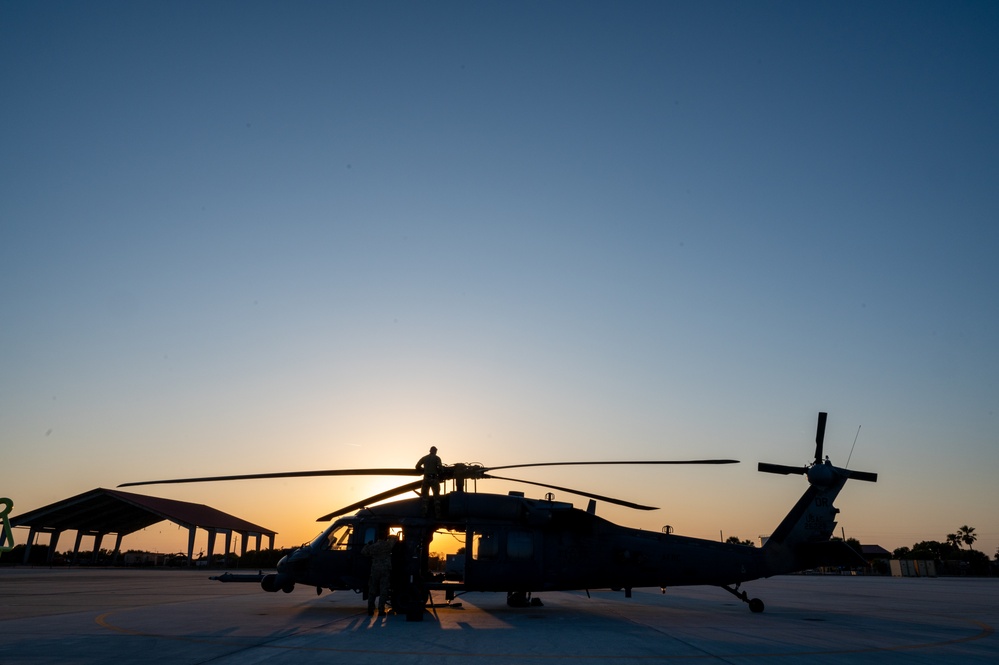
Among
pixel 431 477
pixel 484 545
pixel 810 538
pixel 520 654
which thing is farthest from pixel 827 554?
pixel 520 654

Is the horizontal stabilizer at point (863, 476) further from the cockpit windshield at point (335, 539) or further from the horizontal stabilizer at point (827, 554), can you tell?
the cockpit windshield at point (335, 539)

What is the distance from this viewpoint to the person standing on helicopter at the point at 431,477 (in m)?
16.4

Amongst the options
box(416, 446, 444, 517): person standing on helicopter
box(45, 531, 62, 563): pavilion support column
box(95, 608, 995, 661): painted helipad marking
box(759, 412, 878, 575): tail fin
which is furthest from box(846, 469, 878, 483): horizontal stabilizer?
box(45, 531, 62, 563): pavilion support column

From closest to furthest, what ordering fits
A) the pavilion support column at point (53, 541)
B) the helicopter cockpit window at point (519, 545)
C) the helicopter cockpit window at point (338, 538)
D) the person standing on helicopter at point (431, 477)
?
the person standing on helicopter at point (431, 477) → the helicopter cockpit window at point (519, 545) → the helicopter cockpit window at point (338, 538) → the pavilion support column at point (53, 541)

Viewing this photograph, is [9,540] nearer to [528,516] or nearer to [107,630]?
[107,630]

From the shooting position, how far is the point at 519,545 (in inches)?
688

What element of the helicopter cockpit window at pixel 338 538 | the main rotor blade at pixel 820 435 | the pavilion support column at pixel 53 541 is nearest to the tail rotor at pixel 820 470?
the main rotor blade at pixel 820 435

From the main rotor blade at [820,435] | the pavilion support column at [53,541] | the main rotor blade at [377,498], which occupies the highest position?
the main rotor blade at [820,435]

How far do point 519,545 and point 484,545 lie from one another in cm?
102

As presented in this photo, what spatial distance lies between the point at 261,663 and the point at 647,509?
10.8 metres

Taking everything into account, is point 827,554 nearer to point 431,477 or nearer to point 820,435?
point 820,435

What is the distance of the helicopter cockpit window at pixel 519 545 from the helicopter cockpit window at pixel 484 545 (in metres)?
0.36

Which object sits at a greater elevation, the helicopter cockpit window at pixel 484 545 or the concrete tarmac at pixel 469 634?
the helicopter cockpit window at pixel 484 545

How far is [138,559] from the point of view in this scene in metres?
72.8
